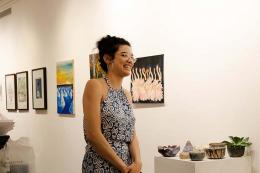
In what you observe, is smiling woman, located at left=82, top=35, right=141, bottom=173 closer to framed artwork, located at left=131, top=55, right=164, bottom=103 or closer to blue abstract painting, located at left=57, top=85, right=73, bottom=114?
framed artwork, located at left=131, top=55, right=164, bottom=103

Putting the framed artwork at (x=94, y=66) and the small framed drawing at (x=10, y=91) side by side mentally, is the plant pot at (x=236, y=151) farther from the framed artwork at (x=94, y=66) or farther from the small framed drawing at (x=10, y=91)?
the small framed drawing at (x=10, y=91)

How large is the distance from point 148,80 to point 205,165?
109 centimetres

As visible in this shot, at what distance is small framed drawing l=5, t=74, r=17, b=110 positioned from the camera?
5531 mm

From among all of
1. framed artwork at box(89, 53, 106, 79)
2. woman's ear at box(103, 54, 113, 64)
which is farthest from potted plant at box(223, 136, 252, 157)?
framed artwork at box(89, 53, 106, 79)

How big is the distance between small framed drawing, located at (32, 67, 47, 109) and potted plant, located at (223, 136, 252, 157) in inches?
116

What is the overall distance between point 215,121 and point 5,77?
4.15 meters

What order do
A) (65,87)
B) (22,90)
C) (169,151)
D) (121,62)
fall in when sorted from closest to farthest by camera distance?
(121,62) < (169,151) < (65,87) < (22,90)

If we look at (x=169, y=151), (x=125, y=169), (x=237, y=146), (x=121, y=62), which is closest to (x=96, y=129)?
(x=125, y=169)

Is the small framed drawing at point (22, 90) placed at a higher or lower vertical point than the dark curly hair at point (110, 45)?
lower

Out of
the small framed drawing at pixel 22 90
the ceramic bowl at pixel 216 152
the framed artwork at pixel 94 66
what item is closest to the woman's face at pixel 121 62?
the ceramic bowl at pixel 216 152

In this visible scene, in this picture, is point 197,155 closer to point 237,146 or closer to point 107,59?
point 237,146

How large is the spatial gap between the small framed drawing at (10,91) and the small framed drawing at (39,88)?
68 cm

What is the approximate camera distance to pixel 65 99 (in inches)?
167

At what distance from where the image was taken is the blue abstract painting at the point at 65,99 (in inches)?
163
